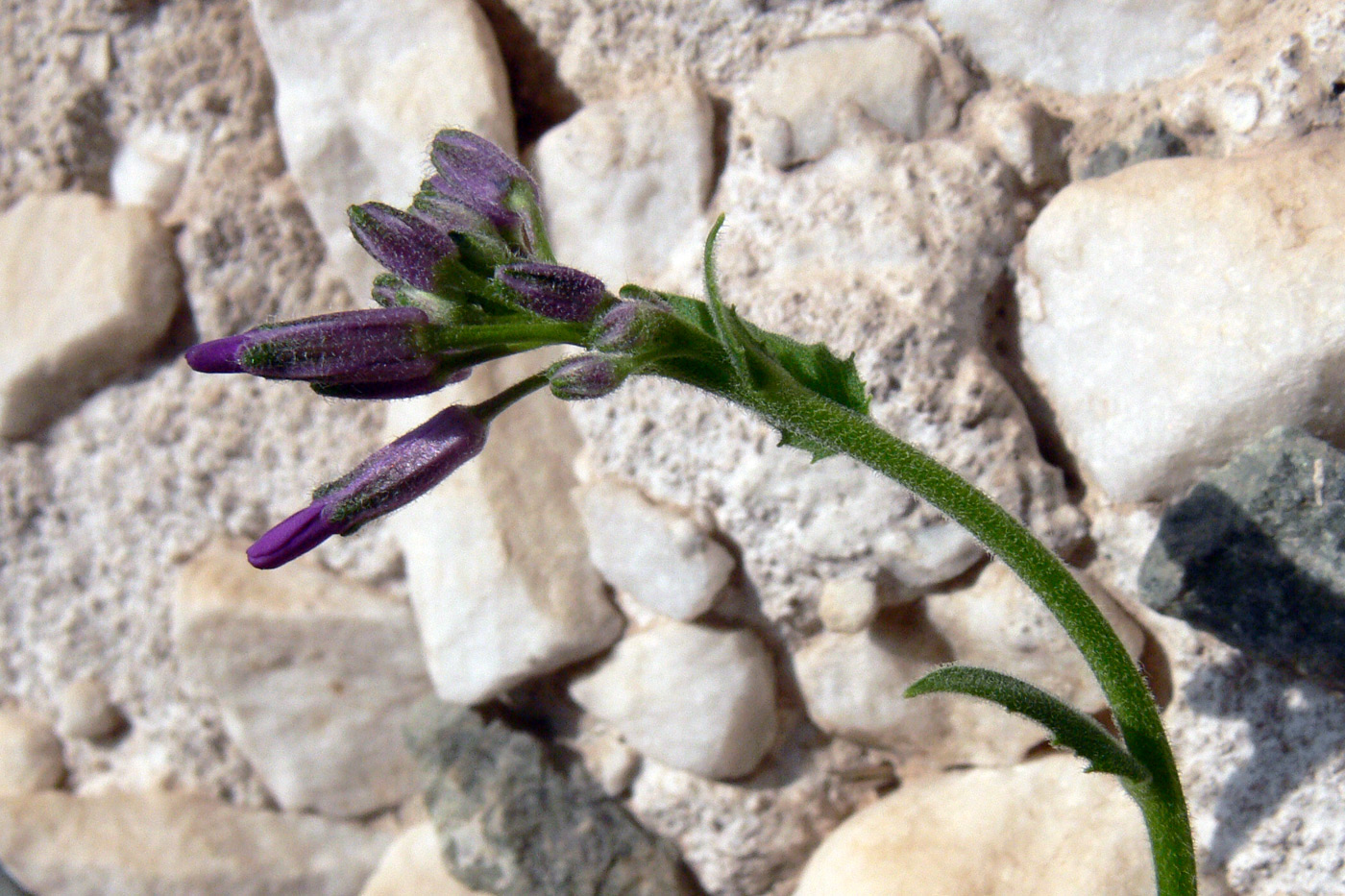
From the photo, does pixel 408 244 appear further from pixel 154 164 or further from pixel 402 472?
pixel 154 164

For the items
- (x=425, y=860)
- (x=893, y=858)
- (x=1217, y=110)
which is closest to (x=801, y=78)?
(x=1217, y=110)

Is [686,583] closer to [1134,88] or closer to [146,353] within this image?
[1134,88]

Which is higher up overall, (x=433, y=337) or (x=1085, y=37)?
(x=1085, y=37)

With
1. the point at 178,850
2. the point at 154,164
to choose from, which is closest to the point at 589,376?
the point at 154,164

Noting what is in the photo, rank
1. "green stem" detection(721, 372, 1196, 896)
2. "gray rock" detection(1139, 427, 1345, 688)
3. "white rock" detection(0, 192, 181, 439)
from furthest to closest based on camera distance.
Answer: "white rock" detection(0, 192, 181, 439) → "gray rock" detection(1139, 427, 1345, 688) → "green stem" detection(721, 372, 1196, 896)

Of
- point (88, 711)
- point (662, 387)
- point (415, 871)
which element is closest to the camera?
point (662, 387)

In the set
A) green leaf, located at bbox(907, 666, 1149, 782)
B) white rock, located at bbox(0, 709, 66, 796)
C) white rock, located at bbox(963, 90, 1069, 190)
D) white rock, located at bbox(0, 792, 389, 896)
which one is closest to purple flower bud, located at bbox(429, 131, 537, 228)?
green leaf, located at bbox(907, 666, 1149, 782)

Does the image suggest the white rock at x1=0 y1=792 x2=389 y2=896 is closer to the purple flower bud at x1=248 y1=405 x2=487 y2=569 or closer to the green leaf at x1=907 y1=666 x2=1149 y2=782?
the purple flower bud at x1=248 y1=405 x2=487 y2=569
